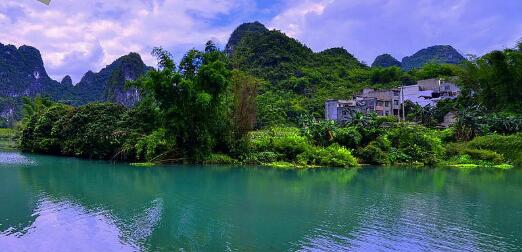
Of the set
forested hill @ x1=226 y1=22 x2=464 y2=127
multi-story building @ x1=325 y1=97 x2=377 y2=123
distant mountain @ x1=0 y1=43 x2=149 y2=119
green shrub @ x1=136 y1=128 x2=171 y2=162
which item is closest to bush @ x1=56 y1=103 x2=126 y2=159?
green shrub @ x1=136 y1=128 x2=171 y2=162

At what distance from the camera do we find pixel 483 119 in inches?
1364

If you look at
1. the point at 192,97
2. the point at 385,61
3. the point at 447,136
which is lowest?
the point at 447,136

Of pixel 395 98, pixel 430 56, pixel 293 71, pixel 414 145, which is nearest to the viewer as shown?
pixel 414 145

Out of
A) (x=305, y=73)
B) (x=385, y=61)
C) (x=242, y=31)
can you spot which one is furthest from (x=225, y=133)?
(x=385, y=61)

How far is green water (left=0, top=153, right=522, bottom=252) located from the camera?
9.10 metres

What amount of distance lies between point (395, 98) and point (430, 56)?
63681 millimetres

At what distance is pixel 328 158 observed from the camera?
27.6 meters

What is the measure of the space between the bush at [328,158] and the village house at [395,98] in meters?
22.3

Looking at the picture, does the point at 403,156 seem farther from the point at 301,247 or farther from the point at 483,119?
the point at 301,247

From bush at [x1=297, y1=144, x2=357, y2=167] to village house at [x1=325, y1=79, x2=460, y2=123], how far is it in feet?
73.2

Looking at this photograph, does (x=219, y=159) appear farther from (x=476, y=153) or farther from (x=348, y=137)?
(x=476, y=153)

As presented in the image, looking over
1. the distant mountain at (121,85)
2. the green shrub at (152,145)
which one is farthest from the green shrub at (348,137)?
the distant mountain at (121,85)

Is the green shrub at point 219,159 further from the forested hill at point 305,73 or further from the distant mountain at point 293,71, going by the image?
the forested hill at point 305,73

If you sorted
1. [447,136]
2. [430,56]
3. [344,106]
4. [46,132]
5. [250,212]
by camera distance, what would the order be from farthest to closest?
[430,56]
[344,106]
[447,136]
[46,132]
[250,212]
